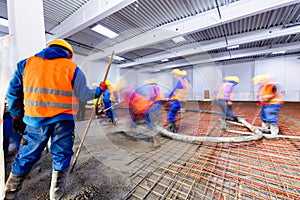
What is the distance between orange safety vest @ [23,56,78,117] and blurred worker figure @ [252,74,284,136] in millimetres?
3295

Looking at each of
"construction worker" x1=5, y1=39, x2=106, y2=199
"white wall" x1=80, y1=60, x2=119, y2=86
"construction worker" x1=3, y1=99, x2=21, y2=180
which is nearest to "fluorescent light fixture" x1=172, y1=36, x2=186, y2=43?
"white wall" x1=80, y1=60, x2=119, y2=86

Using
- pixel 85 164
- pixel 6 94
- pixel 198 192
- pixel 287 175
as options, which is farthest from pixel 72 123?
pixel 287 175

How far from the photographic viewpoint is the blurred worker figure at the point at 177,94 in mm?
2087

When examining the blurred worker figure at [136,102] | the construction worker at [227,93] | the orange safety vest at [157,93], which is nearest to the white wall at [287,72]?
the construction worker at [227,93]

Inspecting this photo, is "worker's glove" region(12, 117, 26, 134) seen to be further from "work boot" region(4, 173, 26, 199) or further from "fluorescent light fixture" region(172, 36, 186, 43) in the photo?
"fluorescent light fixture" region(172, 36, 186, 43)

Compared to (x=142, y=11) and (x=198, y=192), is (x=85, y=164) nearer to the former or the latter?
(x=198, y=192)

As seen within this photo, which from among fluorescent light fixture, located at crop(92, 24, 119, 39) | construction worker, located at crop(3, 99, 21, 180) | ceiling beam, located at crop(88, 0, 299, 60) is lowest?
construction worker, located at crop(3, 99, 21, 180)

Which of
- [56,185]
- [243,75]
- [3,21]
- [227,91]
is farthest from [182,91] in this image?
[243,75]

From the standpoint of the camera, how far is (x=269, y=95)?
8.30 feet

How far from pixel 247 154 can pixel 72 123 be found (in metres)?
2.15

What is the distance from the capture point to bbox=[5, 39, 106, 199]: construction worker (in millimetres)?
932

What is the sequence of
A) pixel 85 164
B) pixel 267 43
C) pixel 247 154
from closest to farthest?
pixel 85 164 → pixel 247 154 → pixel 267 43

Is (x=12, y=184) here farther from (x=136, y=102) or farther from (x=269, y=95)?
(x=269, y=95)

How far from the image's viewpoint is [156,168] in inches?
57.2
